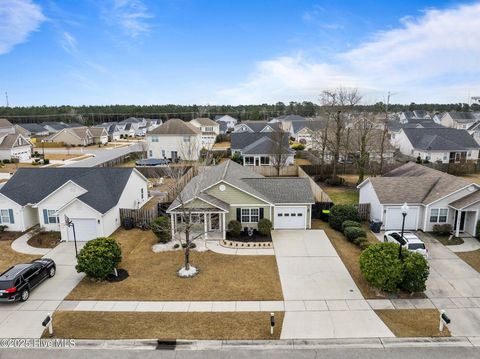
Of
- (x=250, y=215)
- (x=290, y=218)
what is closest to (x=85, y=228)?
(x=250, y=215)

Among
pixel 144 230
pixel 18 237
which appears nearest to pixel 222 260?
pixel 144 230

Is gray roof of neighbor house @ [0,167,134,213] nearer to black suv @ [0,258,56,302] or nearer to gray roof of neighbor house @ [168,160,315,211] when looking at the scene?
gray roof of neighbor house @ [168,160,315,211]

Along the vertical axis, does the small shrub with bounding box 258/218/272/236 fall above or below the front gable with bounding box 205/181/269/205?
below

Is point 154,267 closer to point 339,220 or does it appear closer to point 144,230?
point 144,230

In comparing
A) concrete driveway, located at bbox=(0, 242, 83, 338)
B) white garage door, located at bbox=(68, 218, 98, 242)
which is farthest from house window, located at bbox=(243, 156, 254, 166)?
concrete driveway, located at bbox=(0, 242, 83, 338)

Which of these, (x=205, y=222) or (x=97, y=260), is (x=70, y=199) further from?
(x=205, y=222)
